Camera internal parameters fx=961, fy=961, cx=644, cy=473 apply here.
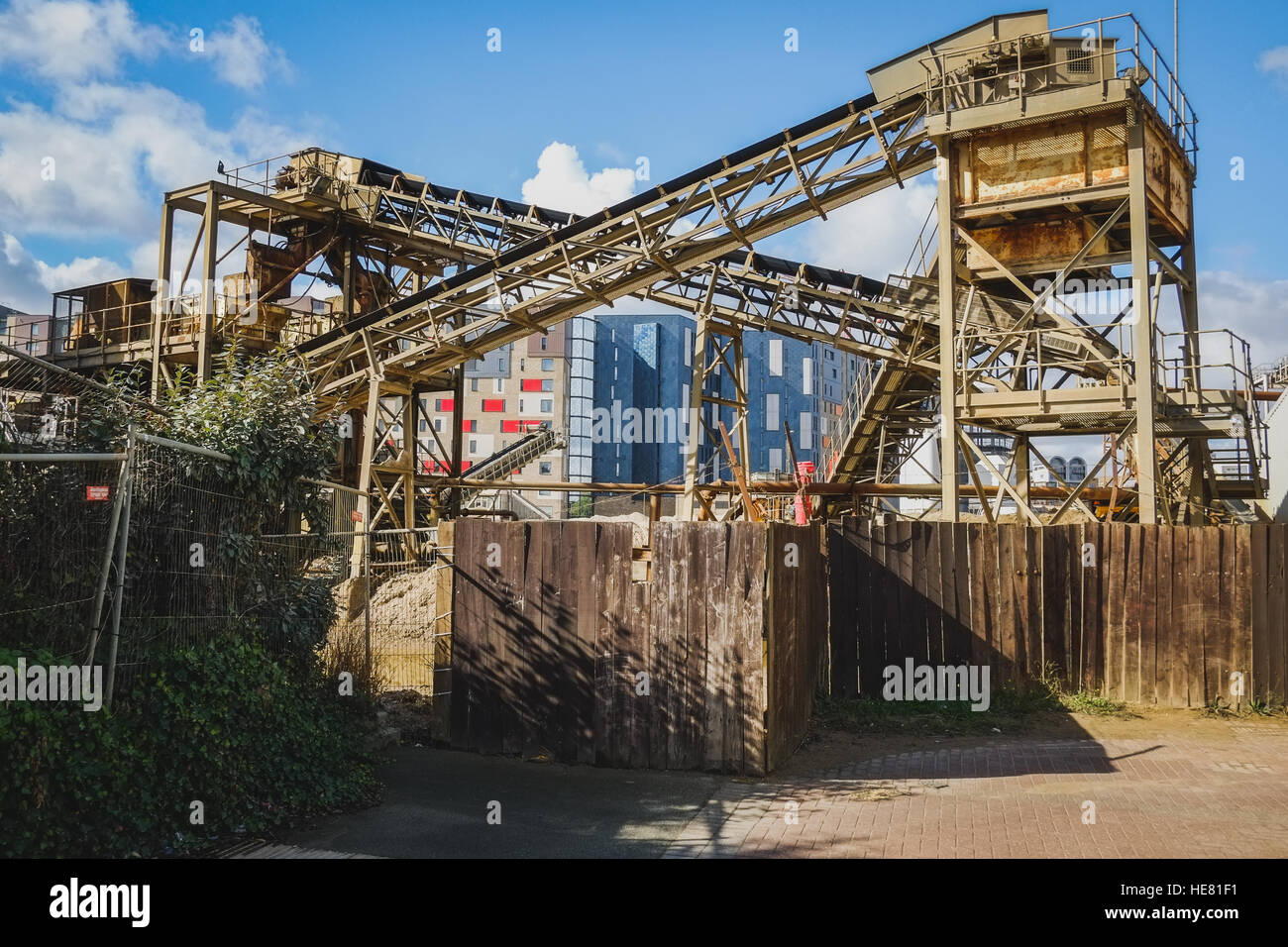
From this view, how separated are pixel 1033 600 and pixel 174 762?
34.0ft

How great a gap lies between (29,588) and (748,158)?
13.6m

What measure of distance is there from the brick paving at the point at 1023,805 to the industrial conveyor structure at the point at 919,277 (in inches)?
217

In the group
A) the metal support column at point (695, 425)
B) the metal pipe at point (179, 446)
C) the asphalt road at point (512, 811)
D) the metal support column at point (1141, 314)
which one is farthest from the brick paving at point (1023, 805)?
the metal support column at point (695, 425)

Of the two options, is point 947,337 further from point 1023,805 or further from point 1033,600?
point 1023,805

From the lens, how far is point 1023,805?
8312mm

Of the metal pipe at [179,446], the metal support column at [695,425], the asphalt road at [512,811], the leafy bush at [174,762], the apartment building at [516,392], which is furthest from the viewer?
the apartment building at [516,392]

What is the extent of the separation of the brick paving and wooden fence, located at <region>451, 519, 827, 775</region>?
764 mm

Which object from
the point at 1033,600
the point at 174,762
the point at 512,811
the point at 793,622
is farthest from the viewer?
the point at 1033,600

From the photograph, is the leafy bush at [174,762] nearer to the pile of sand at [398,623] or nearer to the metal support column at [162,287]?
the pile of sand at [398,623]

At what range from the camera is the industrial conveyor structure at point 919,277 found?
15.5m

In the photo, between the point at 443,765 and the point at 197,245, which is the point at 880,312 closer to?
the point at 443,765

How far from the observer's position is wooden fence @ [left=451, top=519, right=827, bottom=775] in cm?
927

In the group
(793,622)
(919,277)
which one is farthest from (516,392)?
(793,622)
